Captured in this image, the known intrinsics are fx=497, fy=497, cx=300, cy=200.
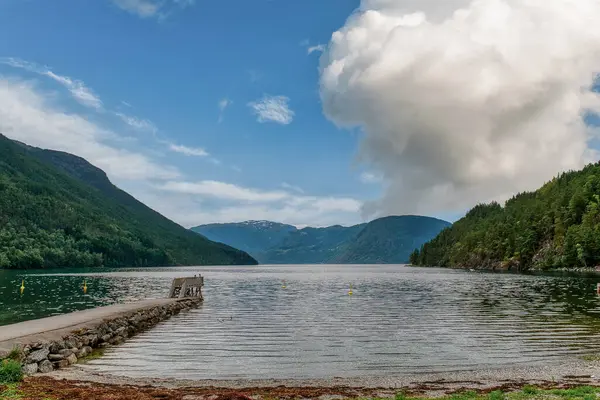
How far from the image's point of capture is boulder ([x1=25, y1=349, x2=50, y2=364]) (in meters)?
26.2

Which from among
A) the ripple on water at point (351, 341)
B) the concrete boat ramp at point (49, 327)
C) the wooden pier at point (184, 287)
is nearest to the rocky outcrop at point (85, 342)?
the concrete boat ramp at point (49, 327)

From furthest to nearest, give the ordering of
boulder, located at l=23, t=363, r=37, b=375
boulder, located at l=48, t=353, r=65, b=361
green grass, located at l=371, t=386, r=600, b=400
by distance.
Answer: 1. boulder, located at l=48, t=353, r=65, b=361
2. boulder, located at l=23, t=363, r=37, b=375
3. green grass, located at l=371, t=386, r=600, b=400

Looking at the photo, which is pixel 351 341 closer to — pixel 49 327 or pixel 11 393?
pixel 49 327

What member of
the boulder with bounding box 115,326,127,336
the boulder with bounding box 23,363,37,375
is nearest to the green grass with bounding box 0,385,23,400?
→ the boulder with bounding box 23,363,37,375

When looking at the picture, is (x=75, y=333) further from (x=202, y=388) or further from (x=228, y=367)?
(x=202, y=388)

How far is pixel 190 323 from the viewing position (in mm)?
49375

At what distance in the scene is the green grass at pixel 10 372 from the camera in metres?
22.2

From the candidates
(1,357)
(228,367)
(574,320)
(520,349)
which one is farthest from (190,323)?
(574,320)

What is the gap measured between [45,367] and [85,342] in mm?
7390

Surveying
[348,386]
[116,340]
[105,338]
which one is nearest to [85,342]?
[105,338]

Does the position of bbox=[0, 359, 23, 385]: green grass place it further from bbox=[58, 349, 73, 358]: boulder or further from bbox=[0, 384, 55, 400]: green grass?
bbox=[58, 349, 73, 358]: boulder

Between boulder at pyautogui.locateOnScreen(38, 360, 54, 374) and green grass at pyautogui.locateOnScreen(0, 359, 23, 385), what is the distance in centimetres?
272

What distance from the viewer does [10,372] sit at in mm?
22578

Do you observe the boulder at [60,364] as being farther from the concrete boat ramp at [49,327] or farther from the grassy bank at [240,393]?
the grassy bank at [240,393]
